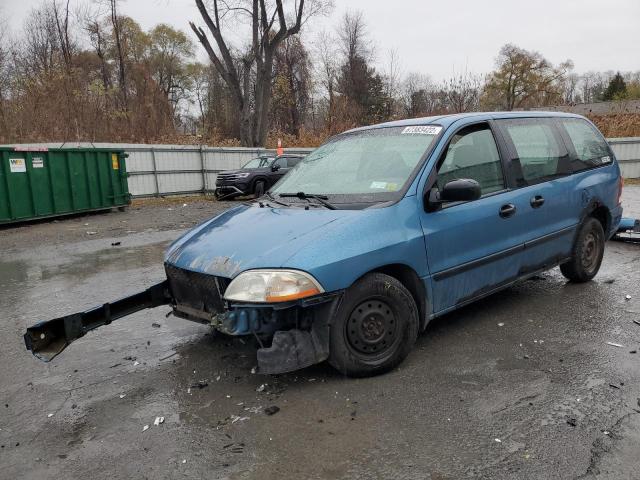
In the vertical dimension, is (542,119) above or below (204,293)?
above

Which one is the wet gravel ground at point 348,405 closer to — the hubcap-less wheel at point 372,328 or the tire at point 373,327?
the tire at point 373,327

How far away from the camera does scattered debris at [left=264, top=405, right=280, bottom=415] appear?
9.89 feet

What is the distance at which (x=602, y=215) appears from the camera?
5453 mm

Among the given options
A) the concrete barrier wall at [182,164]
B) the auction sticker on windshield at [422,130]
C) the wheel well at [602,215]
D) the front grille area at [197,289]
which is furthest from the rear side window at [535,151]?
the concrete barrier wall at [182,164]

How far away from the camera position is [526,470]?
2.38 metres

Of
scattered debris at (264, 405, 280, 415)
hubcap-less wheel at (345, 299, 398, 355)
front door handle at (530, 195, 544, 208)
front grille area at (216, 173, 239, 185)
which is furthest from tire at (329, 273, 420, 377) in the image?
front grille area at (216, 173, 239, 185)

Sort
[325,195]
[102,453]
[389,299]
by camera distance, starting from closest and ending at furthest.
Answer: [102,453], [389,299], [325,195]

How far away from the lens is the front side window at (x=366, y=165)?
12.2 ft

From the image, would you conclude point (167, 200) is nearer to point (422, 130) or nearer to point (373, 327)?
point (422, 130)

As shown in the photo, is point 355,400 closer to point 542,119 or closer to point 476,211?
point 476,211

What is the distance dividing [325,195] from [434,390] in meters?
1.64

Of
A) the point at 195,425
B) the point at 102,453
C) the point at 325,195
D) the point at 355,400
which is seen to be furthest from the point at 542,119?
the point at 102,453

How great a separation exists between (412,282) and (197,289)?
1530mm

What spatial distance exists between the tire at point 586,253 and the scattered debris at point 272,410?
145 inches
